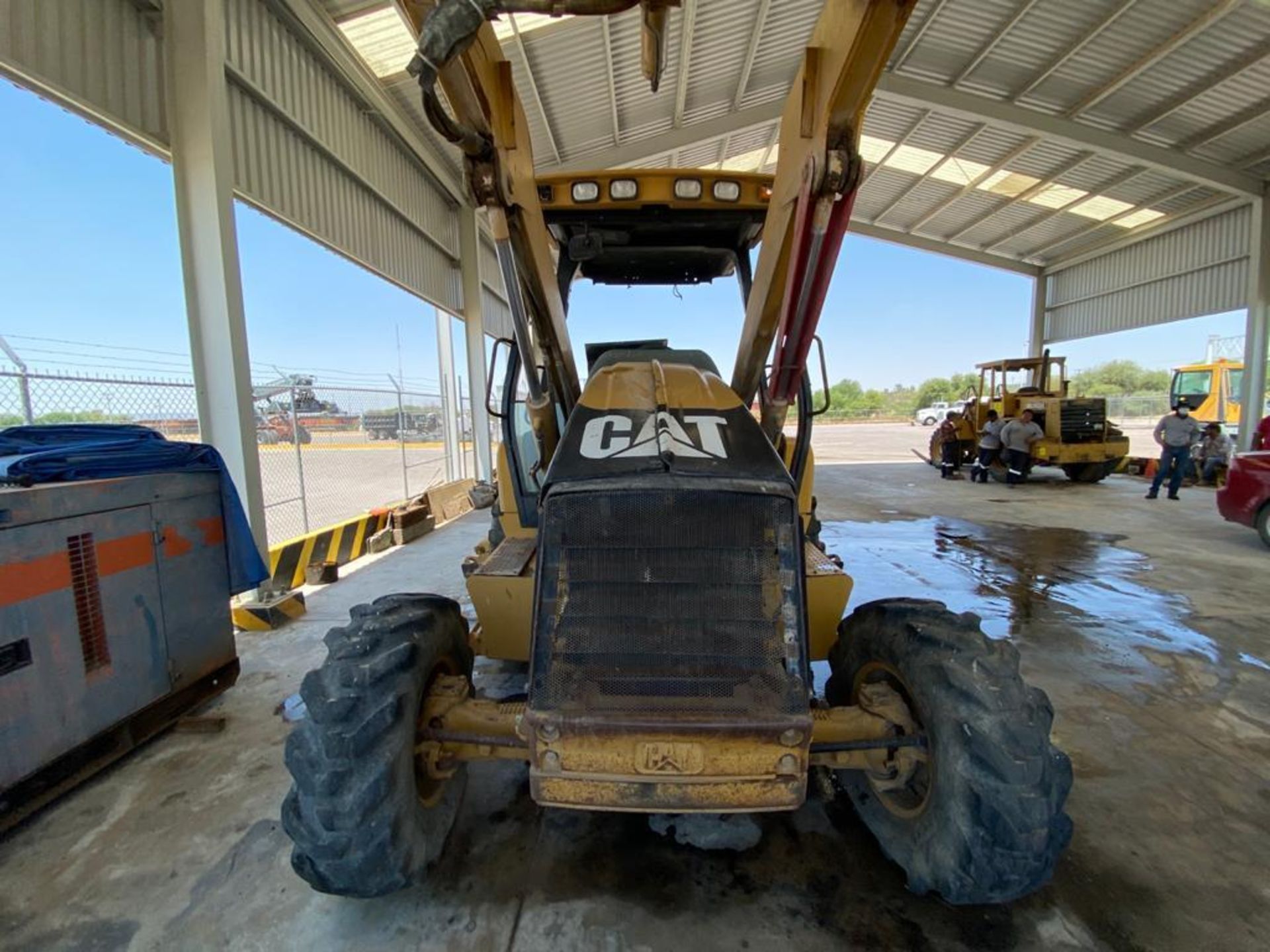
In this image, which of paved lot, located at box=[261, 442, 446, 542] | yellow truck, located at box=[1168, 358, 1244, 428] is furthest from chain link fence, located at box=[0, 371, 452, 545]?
yellow truck, located at box=[1168, 358, 1244, 428]

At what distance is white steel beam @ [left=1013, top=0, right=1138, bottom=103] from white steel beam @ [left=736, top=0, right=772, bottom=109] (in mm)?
A: 4928

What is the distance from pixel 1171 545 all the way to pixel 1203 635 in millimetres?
4114

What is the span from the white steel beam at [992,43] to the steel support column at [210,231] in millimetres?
10663

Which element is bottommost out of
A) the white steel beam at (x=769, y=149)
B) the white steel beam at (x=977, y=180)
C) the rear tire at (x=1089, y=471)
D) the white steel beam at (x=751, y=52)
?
the rear tire at (x=1089, y=471)

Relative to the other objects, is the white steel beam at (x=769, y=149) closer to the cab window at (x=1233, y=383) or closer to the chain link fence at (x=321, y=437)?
A: the chain link fence at (x=321, y=437)

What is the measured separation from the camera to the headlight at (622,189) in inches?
134

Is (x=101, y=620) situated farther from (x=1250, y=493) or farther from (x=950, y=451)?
(x=950, y=451)

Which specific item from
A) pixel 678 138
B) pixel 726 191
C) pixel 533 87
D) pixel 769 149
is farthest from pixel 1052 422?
pixel 726 191

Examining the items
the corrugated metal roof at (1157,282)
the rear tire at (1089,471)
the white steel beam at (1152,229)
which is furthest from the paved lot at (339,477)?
the corrugated metal roof at (1157,282)

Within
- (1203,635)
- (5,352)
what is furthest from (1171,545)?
(5,352)

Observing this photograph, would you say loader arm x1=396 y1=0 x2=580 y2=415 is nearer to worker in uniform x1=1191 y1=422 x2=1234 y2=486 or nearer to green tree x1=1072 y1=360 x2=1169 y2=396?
worker in uniform x1=1191 y1=422 x2=1234 y2=486

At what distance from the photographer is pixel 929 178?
1561 cm

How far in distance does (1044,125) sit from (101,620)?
1563 centimetres

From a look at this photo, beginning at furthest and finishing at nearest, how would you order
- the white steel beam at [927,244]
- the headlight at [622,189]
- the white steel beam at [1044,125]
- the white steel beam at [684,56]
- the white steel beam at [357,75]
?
1. the white steel beam at [927,244]
2. the white steel beam at [1044,125]
3. the white steel beam at [684,56]
4. the white steel beam at [357,75]
5. the headlight at [622,189]
